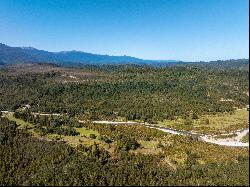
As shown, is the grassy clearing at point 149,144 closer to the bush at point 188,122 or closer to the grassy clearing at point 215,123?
the grassy clearing at point 215,123

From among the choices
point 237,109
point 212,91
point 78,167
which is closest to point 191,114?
point 237,109

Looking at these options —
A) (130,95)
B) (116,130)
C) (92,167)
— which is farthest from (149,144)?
(130,95)

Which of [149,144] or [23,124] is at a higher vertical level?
[149,144]

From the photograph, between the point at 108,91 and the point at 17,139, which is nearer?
the point at 17,139

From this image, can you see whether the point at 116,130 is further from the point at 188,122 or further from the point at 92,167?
the point at 92,167

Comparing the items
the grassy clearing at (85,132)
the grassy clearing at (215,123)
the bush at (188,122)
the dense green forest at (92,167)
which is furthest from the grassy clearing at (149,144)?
the bush at (188,122)

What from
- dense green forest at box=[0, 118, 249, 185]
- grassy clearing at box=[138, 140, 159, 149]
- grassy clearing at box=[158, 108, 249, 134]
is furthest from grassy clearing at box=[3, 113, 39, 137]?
grassy clearing at box=[158, 108, 249, 134]

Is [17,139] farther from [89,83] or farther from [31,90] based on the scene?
[89,83]

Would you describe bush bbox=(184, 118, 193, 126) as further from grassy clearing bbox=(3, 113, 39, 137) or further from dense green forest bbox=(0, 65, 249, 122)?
grassy clearing bbox=(3, 113, 39, 137)

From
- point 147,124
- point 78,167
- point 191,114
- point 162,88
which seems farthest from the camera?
point 162,88
